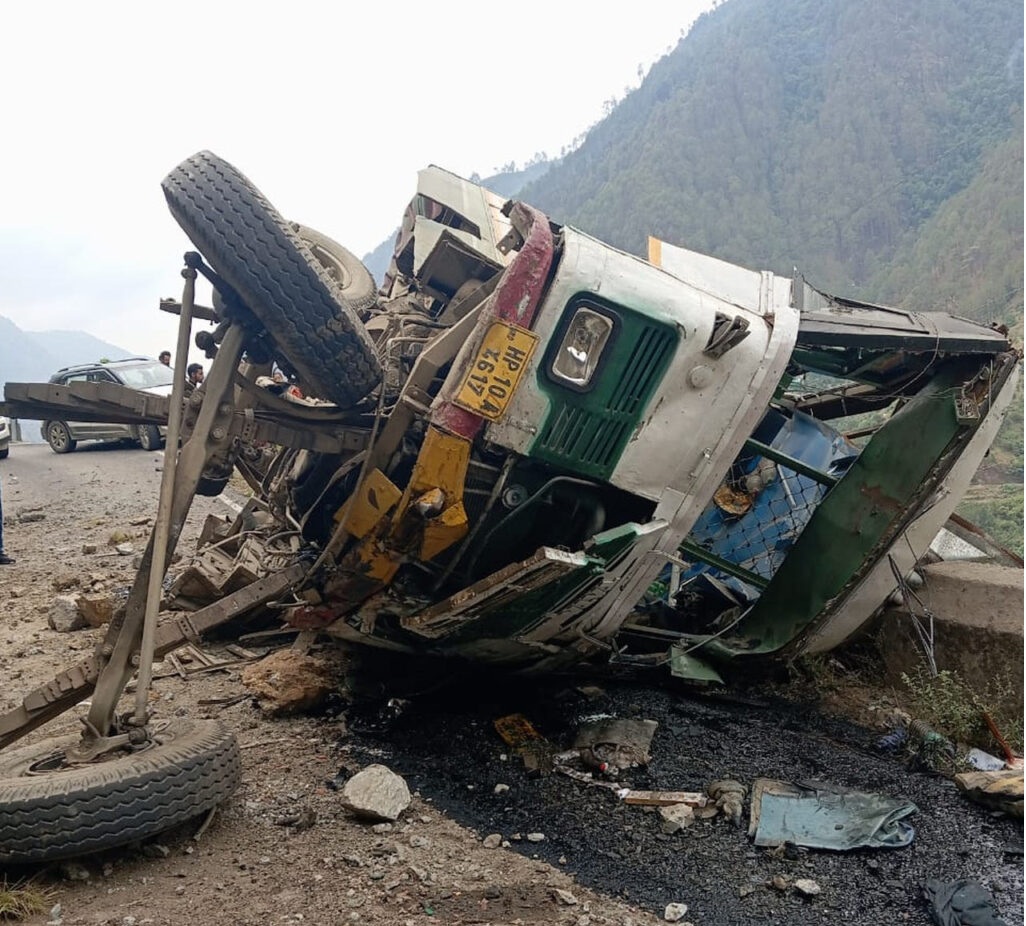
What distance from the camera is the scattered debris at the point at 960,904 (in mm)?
2596

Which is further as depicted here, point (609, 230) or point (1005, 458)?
point (609, 230)

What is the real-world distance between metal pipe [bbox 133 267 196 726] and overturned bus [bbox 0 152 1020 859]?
0.4 inches

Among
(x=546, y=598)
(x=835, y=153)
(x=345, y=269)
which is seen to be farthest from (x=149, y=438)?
(x=835, y=153)

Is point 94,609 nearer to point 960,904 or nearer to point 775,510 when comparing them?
point 775,510

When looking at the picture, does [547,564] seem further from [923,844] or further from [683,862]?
[923,844]

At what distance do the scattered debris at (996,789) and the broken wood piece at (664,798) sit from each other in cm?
109

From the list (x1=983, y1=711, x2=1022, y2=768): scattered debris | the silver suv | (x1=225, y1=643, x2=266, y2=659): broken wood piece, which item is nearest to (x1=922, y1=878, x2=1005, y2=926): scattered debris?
(x1=983, y1=711, x2=1022, y2=768): scattered debris

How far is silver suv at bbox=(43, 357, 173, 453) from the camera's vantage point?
40.1 feet

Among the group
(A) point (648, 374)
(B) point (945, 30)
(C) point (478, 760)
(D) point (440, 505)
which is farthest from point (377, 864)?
(B) point (945, 30)

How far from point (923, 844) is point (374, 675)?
8.43ft

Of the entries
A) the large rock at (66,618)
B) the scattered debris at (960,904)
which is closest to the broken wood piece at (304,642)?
the large rock at (66,618)

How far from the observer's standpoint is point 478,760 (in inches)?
144

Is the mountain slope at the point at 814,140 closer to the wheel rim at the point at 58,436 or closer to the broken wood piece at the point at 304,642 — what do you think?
the wheel rim at the point at 58,436

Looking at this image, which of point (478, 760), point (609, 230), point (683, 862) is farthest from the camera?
point (609, 230)
